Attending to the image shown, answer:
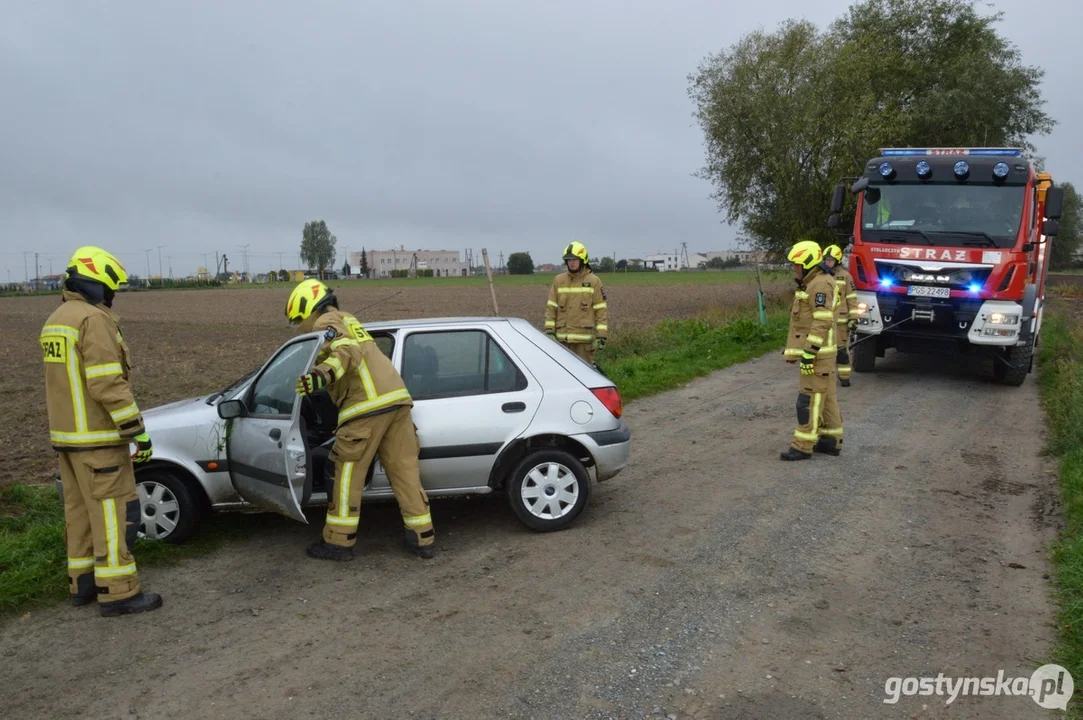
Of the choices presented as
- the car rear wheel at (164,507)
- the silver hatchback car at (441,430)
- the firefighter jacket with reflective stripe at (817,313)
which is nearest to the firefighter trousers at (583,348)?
the firefighter jacket with reflective stripe at (817,313)

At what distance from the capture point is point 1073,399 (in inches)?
359

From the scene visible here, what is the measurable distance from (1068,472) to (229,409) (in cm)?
654

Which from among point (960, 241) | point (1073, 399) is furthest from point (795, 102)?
point (1073, 399)

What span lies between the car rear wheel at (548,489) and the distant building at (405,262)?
78649 mm

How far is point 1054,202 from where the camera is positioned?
11250 millimetres

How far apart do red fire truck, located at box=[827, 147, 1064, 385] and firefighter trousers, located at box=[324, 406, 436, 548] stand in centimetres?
847

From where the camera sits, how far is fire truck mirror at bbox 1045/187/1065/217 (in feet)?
36.7

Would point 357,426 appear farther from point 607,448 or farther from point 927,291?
point 927,291

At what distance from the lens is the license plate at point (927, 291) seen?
453 inches

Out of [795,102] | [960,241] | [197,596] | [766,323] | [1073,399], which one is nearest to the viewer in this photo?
[197,596]

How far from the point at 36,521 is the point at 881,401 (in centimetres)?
942

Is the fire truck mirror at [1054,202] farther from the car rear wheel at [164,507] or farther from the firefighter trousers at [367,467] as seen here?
the car rear wheel at [164,507]

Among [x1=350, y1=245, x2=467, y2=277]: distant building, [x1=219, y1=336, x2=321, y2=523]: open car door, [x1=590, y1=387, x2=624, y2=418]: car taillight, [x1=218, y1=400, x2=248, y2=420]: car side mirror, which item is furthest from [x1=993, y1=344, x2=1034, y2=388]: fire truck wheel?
[x1=350, y1=245, x2=467, y2=277]: distant building

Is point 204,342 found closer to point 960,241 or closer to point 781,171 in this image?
point 781,171
